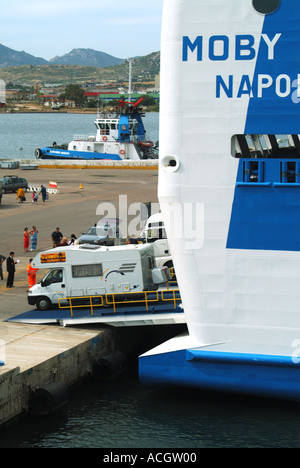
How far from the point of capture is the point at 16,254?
3152cm

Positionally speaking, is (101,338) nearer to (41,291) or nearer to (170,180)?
(41,291)

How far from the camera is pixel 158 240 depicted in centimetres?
2564

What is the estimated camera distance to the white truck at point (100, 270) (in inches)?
795

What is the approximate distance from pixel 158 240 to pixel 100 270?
18.5ft

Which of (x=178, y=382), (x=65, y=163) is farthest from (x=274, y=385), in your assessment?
(x=65, y=163)

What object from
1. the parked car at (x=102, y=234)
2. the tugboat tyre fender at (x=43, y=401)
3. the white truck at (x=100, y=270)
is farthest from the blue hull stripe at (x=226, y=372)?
the parked car at (x=102, y=234)

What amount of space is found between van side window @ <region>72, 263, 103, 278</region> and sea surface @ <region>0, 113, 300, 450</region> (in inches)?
122

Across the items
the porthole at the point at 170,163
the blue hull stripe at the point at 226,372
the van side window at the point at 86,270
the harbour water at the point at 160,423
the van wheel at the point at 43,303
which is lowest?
the harbour water at the point at 160,423

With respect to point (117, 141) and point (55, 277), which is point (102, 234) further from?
point (117, 141)

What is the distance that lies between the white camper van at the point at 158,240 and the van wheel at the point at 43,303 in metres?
4.67

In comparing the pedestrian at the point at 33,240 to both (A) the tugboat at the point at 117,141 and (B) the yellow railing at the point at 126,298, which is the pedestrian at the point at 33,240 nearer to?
(B) the yellow railing at the point at 126,298
